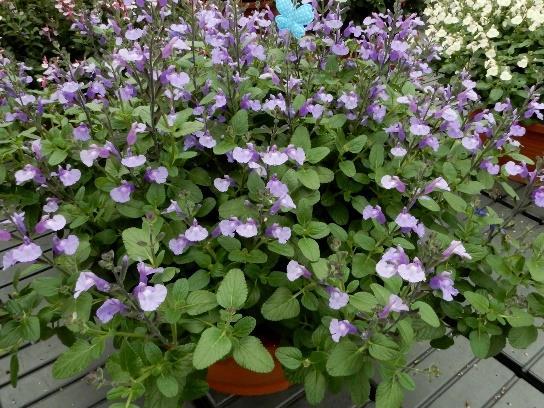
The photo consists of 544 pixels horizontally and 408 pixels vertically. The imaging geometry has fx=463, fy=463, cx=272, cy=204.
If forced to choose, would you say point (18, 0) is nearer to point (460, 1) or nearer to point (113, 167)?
point (113, 167)

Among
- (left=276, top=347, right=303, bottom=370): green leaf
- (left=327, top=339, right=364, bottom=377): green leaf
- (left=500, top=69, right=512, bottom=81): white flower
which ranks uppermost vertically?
(left=500, top=69, right=512, bottom=81): white flower

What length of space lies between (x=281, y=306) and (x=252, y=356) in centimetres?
15

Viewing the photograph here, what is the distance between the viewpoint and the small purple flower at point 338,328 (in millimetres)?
926

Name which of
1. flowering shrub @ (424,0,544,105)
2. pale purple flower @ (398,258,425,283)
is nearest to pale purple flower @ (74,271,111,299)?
pale purple flower @ (398,258,425,283)

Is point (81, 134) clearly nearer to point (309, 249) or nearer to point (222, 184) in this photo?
point (222, 184)

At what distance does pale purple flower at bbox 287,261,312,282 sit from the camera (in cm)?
98

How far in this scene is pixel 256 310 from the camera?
1199 millimetres

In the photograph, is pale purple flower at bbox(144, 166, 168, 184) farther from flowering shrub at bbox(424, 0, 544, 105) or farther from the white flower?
the white flower

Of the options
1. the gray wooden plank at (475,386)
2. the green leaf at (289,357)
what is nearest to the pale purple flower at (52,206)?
the green leaf at (289,357)

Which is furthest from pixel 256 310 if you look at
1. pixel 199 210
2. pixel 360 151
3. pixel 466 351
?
pixel 466 351

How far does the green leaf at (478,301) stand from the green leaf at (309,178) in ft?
1.40

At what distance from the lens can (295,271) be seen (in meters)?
0.99

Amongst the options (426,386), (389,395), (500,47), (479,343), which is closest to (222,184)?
(389,395)

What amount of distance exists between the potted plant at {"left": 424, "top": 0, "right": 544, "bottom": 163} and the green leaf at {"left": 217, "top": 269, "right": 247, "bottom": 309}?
6.98ft
